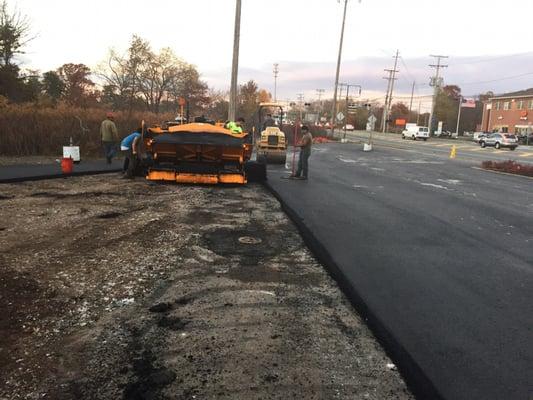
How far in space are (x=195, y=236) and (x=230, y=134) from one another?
5215 mm

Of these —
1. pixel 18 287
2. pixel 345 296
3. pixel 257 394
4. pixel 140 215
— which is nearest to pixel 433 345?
pixel 345 296

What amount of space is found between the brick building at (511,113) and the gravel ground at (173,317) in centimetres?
7152

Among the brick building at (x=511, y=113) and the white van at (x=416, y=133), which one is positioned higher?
the brick building at (x=511, y=113)

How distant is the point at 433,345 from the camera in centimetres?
387

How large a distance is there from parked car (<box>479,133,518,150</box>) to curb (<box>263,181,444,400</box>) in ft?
141

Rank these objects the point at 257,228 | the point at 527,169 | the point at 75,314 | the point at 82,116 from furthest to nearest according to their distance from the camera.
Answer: the point at 527,169 < the point at 82,116 < the point at 257,228 < the point at 75,314

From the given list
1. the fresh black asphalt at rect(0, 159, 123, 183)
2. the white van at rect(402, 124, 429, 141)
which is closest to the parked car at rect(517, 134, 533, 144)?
the white van at rect(402, 124, 429, 141)

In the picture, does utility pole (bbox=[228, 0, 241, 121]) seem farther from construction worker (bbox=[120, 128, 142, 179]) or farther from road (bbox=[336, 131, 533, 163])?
road (bbox=[336, 131, 533, 163])

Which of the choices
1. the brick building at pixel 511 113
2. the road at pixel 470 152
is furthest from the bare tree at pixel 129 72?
the brick building at pixel 511 113

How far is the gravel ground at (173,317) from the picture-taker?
3.21 m

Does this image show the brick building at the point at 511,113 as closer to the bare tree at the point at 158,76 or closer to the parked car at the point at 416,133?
the parked car at the point at 416,133

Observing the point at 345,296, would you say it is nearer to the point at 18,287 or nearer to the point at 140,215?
the point at 18,287

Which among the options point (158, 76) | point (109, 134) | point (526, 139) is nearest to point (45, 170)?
point (109, 134)

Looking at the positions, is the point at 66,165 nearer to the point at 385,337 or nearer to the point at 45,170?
the point at 45,170
